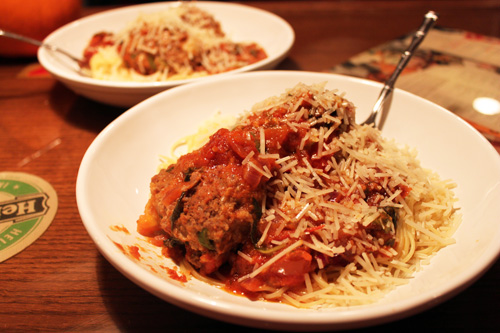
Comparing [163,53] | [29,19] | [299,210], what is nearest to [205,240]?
[299,210]

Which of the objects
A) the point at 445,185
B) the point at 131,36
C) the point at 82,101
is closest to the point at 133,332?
the point at 445,185

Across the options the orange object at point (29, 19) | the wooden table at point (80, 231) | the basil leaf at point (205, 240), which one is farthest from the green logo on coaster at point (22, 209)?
the orange object at point (29, 19)

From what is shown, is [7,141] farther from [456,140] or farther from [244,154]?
[456,140]

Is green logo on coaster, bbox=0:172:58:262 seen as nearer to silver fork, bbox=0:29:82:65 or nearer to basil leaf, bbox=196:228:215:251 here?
basil leaf, bbox=196:228:215:251

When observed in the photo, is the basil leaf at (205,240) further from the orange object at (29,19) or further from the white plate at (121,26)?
the orange object at (29,19)

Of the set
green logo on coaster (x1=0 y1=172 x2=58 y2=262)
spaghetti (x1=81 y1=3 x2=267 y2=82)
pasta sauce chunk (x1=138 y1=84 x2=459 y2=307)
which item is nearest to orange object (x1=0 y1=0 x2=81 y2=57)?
spaghetti (x1=81 y1=3 x2=267 y2=82)

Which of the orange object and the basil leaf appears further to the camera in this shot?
the orange object
